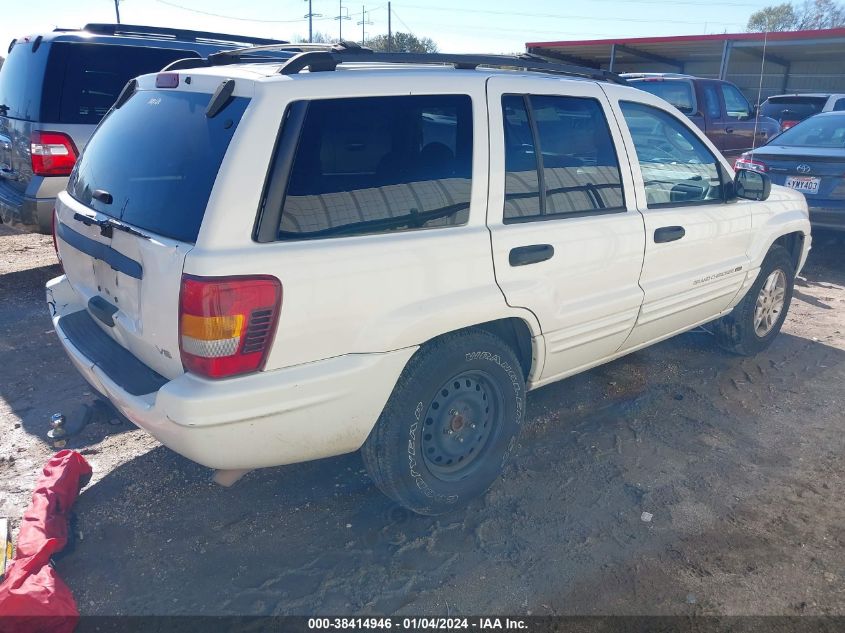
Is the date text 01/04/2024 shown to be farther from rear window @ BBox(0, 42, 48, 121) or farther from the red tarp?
rear window @ BBox(0, 42, 48, 121)

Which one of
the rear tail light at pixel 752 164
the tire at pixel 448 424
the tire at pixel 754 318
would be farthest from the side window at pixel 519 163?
the rear tail light at pixel 752 164

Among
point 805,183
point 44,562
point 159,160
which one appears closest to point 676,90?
point 805,183

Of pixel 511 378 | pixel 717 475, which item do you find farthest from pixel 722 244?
pixel 511 378

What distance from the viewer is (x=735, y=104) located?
11.6 meters

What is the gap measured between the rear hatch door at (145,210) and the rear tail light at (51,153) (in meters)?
2.81

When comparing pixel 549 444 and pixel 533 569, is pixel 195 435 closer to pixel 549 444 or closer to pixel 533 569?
pixel 533 569

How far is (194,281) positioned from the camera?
232 centimetres

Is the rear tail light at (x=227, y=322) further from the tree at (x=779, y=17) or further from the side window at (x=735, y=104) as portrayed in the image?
the tree at (x=779, y=17)

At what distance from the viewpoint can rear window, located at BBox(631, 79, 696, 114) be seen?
10.9 meters

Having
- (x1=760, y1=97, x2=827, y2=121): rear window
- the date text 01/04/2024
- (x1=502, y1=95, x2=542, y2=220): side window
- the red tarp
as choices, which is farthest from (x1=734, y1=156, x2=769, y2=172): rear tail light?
(x1=760, y1=97, x2=827, y2=121): rear window

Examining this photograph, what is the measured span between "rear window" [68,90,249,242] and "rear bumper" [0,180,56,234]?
9.18 ft

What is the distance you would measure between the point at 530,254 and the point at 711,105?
945 centimetres

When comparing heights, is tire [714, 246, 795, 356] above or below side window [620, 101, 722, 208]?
below

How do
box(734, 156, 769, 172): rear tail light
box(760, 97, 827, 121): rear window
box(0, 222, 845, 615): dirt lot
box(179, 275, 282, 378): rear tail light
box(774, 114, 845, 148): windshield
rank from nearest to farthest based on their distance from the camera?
1. box(179, 275, 282, 378): rear tail light
2. box(0, 222, 845, 615): dirt lot
3. box(734, 156, 769, 172): rear tail light
4. box(774, 114, 845, 148): windshield
5. box(760, 97, 827, 121): rear window
